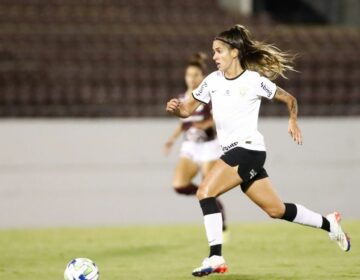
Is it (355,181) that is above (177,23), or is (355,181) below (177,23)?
below

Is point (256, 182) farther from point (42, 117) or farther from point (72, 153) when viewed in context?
point (42, 117)

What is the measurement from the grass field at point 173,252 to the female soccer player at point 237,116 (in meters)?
0.58

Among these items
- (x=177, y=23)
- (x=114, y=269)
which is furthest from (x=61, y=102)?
(x=114, y=269)

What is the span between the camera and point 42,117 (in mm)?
12820

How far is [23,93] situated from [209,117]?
468cm

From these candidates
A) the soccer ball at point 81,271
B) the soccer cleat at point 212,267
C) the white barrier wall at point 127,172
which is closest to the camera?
the soccer ball at point 81,271

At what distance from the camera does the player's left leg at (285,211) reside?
6.47 m

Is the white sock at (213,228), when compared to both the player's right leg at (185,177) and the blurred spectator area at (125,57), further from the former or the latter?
the blurred spectator area at (125,57)

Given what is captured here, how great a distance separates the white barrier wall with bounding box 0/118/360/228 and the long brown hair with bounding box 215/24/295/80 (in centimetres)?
571

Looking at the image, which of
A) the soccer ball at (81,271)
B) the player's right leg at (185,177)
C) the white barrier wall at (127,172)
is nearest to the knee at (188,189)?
the player's right leg at (185,177)

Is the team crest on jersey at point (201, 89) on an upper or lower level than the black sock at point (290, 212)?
upper

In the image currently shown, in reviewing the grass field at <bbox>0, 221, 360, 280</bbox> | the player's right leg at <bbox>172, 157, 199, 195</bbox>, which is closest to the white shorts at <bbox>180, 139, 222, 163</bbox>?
the player's right leg at <bbox>172, 157, 199, 195</bbox>

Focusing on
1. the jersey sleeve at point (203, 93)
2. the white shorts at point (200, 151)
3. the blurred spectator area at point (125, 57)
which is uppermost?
the blurred spectator area at point (125, 57)

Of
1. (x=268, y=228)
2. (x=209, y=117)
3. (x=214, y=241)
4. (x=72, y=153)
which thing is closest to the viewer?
(x=214, y=241)
